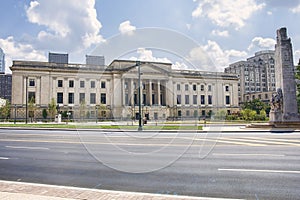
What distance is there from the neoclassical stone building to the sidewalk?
58.8 meters

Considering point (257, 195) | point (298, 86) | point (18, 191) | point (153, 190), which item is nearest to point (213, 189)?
point (257, 195)

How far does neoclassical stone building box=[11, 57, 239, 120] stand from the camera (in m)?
70.1

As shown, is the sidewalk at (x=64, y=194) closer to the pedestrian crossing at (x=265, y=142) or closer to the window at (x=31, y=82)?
the pedestrian crossing at (x=265, y=142)

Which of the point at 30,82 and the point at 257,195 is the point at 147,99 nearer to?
the point at 30,82

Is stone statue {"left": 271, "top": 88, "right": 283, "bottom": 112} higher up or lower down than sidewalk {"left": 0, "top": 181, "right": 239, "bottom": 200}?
higher up

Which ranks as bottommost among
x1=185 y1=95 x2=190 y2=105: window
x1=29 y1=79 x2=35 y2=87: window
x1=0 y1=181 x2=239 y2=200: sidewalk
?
x1=0 y1=181 x2=239 y2=200: sidewalk

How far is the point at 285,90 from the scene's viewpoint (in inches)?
1048

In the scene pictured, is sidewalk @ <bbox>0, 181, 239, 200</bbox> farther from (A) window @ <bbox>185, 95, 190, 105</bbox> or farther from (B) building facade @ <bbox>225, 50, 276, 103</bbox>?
(B) building facade @ <bbox>225, 50, 276, 103</bbox>

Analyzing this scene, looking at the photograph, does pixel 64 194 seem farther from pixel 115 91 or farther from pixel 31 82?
pixel 31 82

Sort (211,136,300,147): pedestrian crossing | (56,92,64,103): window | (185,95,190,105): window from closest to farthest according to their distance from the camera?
(211,136,300,147): pedestrian crossing → (56,92,64,103): window → (185,95,190,105): window

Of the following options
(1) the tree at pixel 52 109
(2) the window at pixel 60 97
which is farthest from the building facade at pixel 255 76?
(1) the tree at pixel 52 109

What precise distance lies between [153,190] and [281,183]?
10.2ft

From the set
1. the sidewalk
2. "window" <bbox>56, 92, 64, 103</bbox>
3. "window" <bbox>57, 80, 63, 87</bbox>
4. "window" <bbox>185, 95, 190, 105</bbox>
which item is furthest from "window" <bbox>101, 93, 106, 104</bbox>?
the sidewalk

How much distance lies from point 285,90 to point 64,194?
27269 mm
